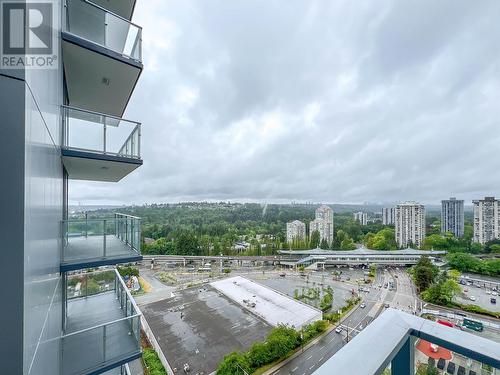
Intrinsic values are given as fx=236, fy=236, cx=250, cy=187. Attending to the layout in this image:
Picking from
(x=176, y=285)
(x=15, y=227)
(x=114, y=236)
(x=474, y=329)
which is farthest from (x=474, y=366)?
(x=176, y=285)

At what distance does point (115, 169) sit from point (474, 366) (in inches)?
210

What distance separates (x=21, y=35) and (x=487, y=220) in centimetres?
6644

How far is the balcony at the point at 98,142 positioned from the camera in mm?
3590

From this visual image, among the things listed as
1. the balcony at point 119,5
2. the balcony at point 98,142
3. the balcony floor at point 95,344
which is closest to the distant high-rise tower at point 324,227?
the balcony floor at point 95,344

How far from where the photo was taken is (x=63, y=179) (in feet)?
14.3

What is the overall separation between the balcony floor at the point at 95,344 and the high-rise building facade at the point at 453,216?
71527 millimetres

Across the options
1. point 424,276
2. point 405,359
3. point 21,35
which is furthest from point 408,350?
point 424,276

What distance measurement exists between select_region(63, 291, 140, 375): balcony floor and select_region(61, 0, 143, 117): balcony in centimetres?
407

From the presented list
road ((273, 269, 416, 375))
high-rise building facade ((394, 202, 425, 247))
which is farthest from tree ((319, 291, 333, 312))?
high-rise building facade ((394, 202, 425, 247))

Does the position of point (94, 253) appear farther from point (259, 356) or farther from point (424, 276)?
point (424, 276)

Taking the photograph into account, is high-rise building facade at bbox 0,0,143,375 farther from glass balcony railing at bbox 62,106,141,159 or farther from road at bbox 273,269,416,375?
road at bbox 273,269,416,375

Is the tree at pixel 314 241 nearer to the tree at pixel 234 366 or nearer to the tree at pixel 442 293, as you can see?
the tree at pixel 442 293

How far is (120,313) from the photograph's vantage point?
14.7 ft

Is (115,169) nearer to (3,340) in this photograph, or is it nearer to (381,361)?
(3,340)
